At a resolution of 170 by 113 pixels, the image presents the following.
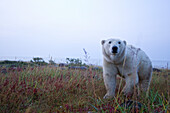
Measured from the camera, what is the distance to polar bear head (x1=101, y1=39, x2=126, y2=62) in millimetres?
3303

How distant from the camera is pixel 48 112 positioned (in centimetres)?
290

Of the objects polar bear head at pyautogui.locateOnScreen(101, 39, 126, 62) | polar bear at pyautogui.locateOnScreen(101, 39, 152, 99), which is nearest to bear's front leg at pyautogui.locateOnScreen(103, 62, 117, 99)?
polar bear at pyautogui.locateOnScreen(101, 39, 152, 99)

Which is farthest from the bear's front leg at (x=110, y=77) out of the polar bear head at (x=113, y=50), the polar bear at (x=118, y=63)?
the polar bear head at (x=113, y=50)

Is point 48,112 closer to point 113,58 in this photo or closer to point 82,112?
point 82,112

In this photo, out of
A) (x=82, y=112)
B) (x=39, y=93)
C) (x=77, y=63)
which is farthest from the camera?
(x=77, y=63)

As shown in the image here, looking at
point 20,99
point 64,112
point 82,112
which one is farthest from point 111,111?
point 20,99

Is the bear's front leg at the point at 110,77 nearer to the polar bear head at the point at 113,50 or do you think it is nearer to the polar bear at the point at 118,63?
the polar bear at the point at 118,63

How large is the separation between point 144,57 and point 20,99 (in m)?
3.31

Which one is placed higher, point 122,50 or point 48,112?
point 122,50

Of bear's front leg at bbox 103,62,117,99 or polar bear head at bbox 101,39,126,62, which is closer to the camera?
polar bear head at bbox 101,39,126,62

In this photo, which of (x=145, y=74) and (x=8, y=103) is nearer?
(x=8, y=103)

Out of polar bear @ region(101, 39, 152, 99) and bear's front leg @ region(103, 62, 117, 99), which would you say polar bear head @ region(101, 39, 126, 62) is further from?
bear's front leg @ region(103, 62, 117, 99)

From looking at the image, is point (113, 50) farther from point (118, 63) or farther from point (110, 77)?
point (110, 77)

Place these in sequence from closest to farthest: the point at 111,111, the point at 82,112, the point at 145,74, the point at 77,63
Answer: the point at 111,111, the point at 82,112, the point at 145,74, the point at 77,63
